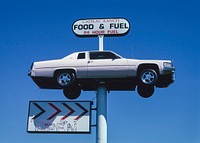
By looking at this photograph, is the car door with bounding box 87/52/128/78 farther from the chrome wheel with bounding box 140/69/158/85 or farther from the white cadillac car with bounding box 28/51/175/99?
the chrome wheel with bounding box 140/69/158/85

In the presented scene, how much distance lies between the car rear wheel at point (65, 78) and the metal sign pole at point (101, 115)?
986 millimetres

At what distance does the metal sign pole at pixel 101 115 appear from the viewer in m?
12.0

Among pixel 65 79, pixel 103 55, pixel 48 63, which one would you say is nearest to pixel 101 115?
pixel 65 79

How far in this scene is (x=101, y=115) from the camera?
12266 millimetres

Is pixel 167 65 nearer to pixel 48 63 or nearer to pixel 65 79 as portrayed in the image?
pixel 65 79

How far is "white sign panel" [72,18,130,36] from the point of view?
13852 millimetres

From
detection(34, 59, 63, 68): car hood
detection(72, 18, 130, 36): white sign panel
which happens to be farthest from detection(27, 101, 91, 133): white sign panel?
detection(72, 18, 130, 36): white sign panel

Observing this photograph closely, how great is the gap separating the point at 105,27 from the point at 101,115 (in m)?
3.45

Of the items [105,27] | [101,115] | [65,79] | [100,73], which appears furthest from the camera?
[105,27]

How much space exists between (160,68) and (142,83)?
0.79 m

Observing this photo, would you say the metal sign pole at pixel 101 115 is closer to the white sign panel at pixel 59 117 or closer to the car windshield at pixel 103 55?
the white sign panel at pixel 59 117

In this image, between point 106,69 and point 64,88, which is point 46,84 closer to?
point 64,88

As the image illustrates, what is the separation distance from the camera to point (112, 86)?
13.0 metres

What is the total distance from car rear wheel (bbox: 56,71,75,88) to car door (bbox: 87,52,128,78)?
0.70 m
